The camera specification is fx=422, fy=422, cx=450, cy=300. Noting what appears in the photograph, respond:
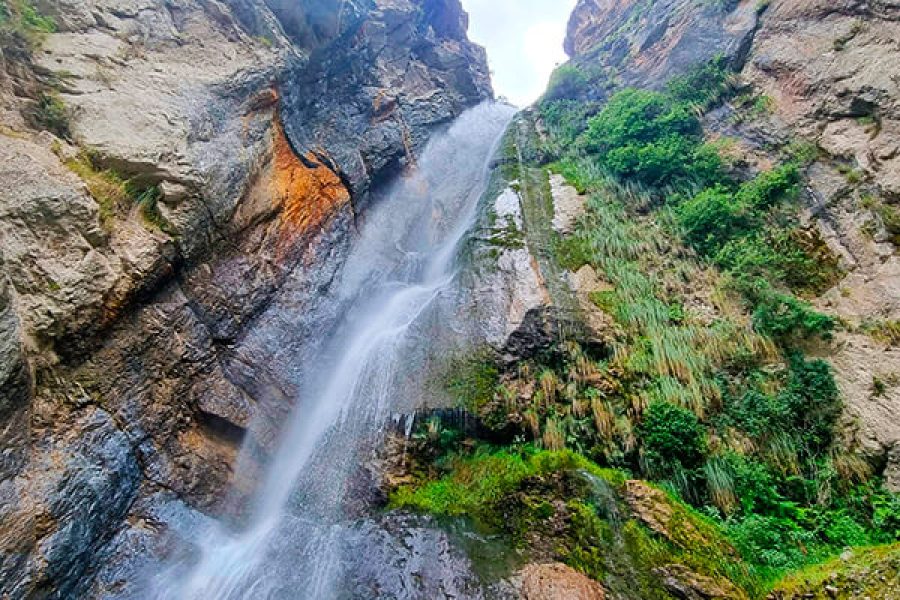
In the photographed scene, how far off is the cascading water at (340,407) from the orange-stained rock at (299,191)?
137cm

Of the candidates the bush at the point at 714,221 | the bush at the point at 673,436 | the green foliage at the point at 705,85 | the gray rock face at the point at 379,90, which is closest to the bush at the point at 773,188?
the bush at the point at 714,221

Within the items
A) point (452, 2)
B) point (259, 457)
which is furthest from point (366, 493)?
point (452, 2)

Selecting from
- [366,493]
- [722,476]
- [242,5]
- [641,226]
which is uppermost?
[242,5]

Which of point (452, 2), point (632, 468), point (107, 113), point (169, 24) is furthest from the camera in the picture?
point (452, 2)

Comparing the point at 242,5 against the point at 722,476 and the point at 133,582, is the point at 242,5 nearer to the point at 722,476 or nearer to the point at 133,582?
the point at 133,582

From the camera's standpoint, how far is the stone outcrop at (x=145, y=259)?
4.73 m

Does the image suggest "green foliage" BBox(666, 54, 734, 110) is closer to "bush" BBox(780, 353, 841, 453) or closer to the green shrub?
"bush" BBox(780, 353, 841, 453)

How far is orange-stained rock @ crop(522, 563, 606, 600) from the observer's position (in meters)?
4.33

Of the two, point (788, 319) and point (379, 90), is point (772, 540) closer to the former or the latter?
point (788, 319)

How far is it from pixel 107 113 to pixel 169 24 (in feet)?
11.2

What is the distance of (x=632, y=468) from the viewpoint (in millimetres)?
6027

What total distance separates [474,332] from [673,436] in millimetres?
3643

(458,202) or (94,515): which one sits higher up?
(458,202)

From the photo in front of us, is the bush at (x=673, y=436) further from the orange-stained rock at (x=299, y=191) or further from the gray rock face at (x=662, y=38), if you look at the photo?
the gray rock face at (x=662, y=38)
